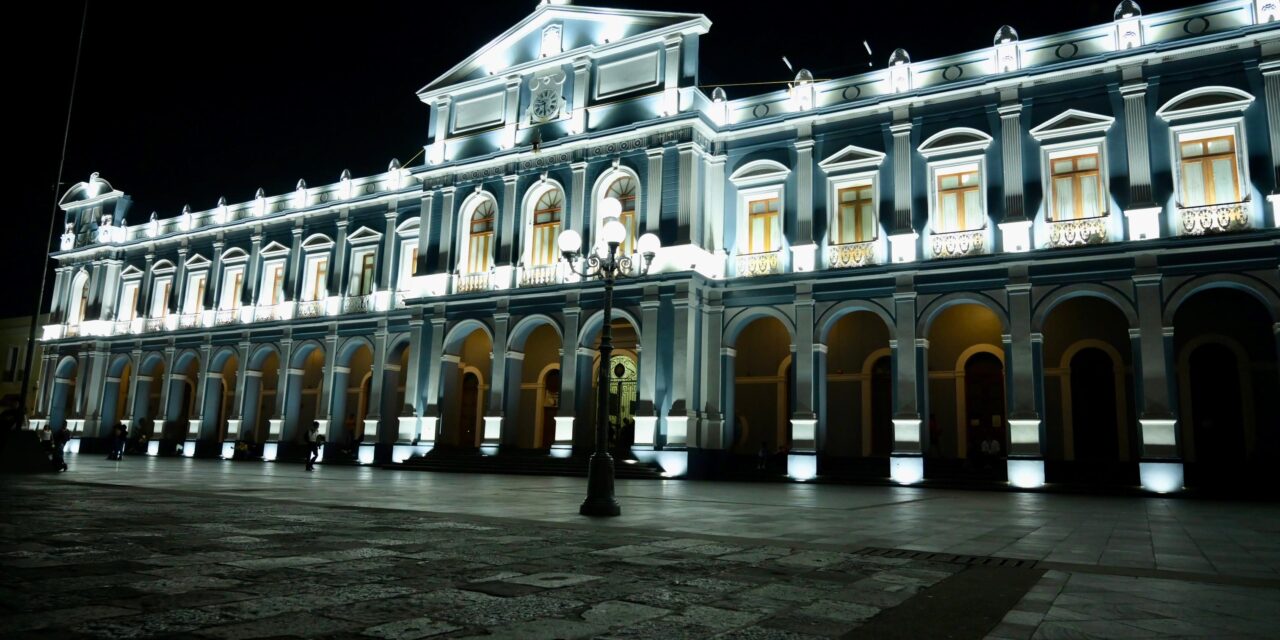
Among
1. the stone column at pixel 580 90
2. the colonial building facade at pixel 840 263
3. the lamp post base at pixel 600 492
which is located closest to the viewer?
the lamp post base at pixel 600 492

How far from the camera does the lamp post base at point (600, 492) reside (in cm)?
987

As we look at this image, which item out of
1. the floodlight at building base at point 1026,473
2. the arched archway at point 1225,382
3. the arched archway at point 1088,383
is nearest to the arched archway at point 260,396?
the floodlight at building base at point 1026,473

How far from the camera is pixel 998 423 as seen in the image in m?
20.8

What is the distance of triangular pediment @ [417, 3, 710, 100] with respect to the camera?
23609 millimetres

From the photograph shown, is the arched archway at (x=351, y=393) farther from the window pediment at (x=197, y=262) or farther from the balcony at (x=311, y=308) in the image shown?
the window pediment at (x=197, y=262)

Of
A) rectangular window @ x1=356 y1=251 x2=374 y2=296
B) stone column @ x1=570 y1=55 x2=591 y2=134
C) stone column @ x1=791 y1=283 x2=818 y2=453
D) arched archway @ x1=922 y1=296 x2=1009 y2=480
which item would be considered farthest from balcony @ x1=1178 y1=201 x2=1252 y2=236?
rectangular window @ x1=356 y1=251 x2=374 y2=296

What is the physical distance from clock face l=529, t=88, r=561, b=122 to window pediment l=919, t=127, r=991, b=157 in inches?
A: 418

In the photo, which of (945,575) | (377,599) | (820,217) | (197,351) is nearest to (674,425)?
(820,217)

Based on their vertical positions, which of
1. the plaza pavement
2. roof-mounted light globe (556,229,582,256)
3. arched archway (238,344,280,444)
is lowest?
the plaza pavement

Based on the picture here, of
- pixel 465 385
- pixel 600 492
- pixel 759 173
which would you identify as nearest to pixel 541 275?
pixel 465 385

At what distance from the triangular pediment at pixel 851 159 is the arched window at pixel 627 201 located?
17.0 feet

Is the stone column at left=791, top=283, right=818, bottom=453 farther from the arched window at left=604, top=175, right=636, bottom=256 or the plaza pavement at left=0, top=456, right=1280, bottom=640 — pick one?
the plaza pavement at left=0, top=456, right=1280, bottom=640

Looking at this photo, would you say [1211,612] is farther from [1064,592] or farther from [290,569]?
[290,569]

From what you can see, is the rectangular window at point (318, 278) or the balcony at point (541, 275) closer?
the balcony at point (541, 275)
